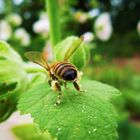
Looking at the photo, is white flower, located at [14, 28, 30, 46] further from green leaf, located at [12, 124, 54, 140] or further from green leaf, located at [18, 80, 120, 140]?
green leaf, located at [18, 80, 120, 140]

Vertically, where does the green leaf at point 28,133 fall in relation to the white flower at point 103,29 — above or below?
above

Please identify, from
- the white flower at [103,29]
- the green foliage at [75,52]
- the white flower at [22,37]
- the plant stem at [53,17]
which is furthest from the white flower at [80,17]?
the green foliage at [75,52]

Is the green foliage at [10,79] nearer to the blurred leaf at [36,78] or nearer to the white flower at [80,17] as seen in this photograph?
the blurred leaf at [36,78]

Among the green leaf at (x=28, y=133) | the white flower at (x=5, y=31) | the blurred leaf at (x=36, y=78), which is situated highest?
the blurred leaf at (x=36, y=78)

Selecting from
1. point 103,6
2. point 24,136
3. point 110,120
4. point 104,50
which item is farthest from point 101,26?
point 103,6

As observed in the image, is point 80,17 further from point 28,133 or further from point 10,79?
point 10,79

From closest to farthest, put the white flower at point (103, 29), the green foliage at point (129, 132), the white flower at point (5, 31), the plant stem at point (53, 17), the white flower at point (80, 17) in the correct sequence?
the plant stem at point (53, 17) → the white flower at point (103, 29) → the white flower at point (5, 31) → the white flower at point (80, 17) → the green foliage at point (129, 132)

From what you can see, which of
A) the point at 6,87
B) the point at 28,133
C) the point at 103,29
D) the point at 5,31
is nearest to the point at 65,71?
the point at 6,87
